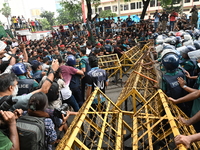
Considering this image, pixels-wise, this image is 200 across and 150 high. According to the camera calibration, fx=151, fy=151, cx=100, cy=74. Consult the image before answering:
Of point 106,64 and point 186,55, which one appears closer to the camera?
point 186,55

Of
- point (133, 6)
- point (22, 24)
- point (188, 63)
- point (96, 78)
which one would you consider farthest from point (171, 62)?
point (133, 6)

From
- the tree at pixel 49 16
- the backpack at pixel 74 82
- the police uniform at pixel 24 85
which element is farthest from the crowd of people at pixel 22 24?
the tree at pixel 49 16

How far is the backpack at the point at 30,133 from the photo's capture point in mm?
1651

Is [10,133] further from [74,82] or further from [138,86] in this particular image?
[138,86]

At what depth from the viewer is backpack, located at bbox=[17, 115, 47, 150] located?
1.65 m

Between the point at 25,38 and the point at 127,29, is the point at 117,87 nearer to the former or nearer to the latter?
the point at 127,29

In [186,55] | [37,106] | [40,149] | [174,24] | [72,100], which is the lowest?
[72,100]

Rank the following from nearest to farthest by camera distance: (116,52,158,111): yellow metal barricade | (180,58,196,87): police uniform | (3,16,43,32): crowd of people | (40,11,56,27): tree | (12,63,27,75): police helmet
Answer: (12,63,27,75): police helmet < (116,52,158,111): yellow metal barricade < (180,58,196,87): police uniform < (3,16,43,32): crowd of people < (40,11,56,27): tree

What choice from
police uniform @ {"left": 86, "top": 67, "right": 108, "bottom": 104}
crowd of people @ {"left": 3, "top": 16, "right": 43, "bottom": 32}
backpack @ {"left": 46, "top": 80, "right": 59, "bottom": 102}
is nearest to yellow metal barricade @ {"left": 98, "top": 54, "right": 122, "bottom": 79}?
police uniform @ {"left": 86, "top": 67, "right": 108, "bottom": 104}

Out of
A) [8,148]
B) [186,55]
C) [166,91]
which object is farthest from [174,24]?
[8,148]

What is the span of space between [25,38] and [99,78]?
909 inches

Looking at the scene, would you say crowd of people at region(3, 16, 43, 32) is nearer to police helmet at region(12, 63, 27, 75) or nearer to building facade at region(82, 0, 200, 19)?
building facade at region(82, 0, 200, 19)

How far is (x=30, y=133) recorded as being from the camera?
1655mm

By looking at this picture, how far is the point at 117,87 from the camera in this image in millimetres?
6840
